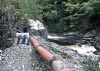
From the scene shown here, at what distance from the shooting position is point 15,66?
8594 mm

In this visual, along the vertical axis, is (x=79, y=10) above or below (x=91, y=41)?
above

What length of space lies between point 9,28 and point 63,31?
11372 millimetres

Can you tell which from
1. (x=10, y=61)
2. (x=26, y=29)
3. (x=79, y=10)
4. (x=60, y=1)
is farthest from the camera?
(x=60, y=1)

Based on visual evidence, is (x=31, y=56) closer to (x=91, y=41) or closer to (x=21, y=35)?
(x=21, y=35)

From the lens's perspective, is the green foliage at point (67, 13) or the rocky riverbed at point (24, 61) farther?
the green foliage at point (67, 13)

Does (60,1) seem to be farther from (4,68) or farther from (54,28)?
(4,68)

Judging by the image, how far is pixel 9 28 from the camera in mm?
12148

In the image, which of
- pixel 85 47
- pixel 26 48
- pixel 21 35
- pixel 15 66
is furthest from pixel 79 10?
pixel 15 66

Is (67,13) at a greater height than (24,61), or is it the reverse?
(24,61)

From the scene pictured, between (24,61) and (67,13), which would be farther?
(67,13)

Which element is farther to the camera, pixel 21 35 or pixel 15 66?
pixel 21 35

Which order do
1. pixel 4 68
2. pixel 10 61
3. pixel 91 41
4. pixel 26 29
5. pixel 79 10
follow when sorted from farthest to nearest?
1. pixel 79 10
2. pixel 91 41
3. pixel 26 29
4. pixel 10 61
5. pixel 4 68

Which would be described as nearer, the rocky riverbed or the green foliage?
the rocky riverbed

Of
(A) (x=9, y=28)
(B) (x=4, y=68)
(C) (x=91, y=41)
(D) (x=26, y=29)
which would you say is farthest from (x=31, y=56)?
(C) (x=91, y=41)
